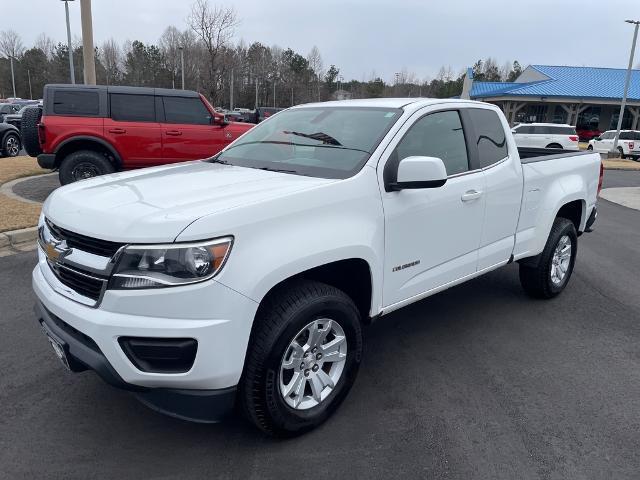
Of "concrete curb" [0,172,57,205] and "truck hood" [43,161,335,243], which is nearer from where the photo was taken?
"truck hood" [43,161,335,243]

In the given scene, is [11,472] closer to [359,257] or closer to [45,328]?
[45,328]

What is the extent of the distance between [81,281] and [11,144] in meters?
16.2

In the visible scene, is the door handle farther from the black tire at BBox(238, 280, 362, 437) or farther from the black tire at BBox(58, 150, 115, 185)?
the black tire at BBox(58, 150, 115, 185)

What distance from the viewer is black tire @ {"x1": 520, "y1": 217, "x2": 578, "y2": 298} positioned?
196 inches

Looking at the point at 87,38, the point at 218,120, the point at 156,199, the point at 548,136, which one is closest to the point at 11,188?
the point at 218,120

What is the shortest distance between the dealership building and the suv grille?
1669 inches

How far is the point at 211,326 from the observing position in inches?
94.0

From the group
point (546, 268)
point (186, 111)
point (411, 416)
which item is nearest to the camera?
point (411, 416)

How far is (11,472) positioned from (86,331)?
0.86 metres

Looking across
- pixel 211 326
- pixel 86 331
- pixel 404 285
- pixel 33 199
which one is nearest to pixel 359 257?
pixel 404 285

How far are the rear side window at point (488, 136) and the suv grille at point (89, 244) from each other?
2.78 m

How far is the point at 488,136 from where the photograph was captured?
4309 mm

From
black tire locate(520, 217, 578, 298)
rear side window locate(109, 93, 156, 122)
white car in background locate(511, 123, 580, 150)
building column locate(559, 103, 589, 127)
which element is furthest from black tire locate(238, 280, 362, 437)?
building column locate(559, 103, 589, 127)

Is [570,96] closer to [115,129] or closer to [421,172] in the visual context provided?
[115,129]
